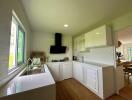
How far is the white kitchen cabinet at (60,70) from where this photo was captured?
3.75m

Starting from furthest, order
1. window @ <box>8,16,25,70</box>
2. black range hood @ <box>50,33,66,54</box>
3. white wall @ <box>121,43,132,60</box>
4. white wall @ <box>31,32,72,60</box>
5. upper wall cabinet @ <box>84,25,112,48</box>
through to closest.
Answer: white wall @ <box>121,43,132,60</box>
black range hood @ <box>50,33,66,54</box>
white wall @ <box>31,32,72,60</box>
upper wall cabinet @ <box>84,25,112,48</box>
window @ <box>8,16,25,70</box>

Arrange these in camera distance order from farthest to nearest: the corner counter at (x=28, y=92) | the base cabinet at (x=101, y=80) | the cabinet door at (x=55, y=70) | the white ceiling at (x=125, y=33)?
1. the cabinet door at (x=55, y=70)
2. the white ceiling at (x=125, y=33)
3. the base cabinet at (x=101, y=80)
4. the corner counter at (x=28, y=92)

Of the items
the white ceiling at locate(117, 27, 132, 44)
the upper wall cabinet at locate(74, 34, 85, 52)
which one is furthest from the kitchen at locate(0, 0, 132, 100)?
the white ceiling at locate(117, 27, 132, 44)

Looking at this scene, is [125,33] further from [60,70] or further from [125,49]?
[125,49]

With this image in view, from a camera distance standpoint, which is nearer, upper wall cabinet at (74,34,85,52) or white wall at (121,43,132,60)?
upper wall cabinet at (74,34,85,52)

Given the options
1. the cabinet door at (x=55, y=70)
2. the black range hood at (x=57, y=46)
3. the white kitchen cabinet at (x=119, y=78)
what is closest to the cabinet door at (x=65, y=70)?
the cabinet door at (x=55, y=70)

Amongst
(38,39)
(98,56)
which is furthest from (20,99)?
(38,39)

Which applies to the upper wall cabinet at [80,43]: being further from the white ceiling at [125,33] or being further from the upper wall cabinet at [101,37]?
the white ceiling at [125,33]

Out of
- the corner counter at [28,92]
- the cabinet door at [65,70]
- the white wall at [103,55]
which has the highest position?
the white wall at [103,55]

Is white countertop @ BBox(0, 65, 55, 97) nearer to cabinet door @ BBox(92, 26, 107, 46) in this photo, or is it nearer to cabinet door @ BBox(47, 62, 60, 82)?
cabinet door @ BBox(92, 26, 107, 46)

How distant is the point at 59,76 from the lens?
12.6ft

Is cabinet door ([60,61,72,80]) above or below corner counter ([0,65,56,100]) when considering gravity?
below

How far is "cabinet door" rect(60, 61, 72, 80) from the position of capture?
3932 millimetres

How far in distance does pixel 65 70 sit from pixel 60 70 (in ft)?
0.90
